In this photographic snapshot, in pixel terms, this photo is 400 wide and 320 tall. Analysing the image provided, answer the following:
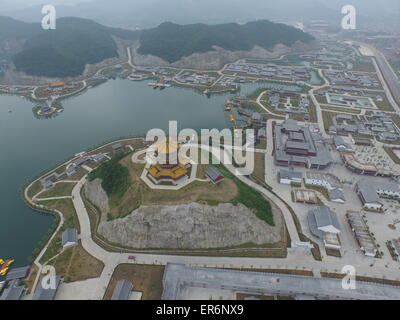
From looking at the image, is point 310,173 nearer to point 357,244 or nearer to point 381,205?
point 381,205

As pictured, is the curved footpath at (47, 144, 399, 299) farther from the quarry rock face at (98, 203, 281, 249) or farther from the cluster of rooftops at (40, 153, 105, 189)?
the cluster of rooftops at (40, 153, 105, 189)

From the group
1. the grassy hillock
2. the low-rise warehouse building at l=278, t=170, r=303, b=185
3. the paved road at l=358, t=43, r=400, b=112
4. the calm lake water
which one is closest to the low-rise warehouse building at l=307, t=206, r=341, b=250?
the low-rise warehouse building at l=278, t=170, r=303, b=185

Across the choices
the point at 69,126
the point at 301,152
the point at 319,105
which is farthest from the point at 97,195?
the point at 319,105

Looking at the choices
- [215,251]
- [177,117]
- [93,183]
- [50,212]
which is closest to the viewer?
[215,251]

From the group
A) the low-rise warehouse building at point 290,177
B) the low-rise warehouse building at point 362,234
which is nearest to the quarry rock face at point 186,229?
the low-rise warehouse building at point 362,234

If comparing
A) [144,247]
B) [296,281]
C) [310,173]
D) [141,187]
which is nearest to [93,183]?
[141,187]

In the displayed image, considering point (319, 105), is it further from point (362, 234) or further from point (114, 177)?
point (114, 177)
